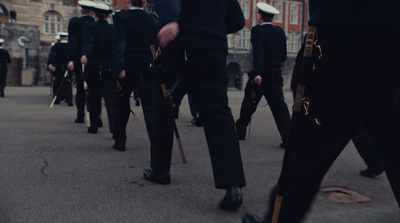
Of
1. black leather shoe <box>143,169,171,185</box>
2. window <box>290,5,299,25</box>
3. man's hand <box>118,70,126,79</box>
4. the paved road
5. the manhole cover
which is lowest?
the paved road

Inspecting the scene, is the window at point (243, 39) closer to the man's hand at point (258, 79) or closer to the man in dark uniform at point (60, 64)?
the man in dark uniform at point (60, 64)

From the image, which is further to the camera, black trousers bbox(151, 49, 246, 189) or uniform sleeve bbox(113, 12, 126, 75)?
uniform sleeve bbox(113, 12, 126, 75)

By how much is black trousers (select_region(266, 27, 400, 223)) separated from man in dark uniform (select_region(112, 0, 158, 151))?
340 cm

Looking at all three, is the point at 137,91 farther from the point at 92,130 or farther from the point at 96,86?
the point at 92,130

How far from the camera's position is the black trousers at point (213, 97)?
359 centimetres

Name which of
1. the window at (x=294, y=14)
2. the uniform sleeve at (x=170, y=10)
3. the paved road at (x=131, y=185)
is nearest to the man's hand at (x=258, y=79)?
the paved road at (x=131, y=185)

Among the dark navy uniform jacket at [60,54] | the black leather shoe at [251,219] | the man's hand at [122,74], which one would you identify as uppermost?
the dark navy uniform jacket at [60,54]

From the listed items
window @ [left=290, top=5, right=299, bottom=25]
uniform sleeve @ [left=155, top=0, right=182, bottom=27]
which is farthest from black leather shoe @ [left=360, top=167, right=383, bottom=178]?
window @ [left=290, top=5, right=299, bottom=25]

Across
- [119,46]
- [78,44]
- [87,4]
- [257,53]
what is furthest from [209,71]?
[78,44]

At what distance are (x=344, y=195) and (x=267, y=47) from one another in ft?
10.4

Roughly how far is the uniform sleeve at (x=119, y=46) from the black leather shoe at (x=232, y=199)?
2.69m

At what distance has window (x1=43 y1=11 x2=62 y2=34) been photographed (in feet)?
151

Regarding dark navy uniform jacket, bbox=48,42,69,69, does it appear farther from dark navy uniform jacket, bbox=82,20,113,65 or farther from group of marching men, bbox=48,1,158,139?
dark navy uniform jacket, bbox=82,20,113,65

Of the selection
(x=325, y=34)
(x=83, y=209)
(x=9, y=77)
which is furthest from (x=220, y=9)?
(x=9, y=77)
